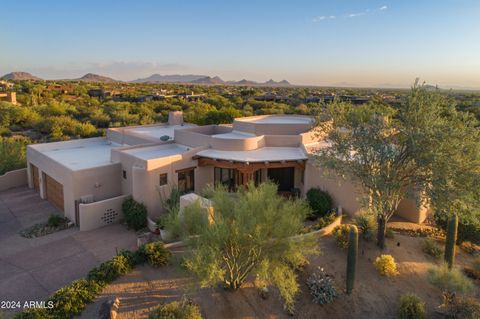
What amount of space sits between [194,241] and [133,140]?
1617 cm

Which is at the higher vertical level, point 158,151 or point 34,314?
point 158,151

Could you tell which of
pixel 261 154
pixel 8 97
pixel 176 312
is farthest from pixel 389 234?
pixel 8 97

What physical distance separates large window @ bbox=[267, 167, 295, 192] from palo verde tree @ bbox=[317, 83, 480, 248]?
5943 millimetres

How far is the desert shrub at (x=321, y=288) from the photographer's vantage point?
12.1 metres

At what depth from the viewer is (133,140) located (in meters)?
25.5

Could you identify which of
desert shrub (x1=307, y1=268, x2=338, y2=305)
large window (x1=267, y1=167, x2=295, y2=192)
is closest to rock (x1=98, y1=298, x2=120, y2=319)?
desert shrub (x1=307, y1=268, x2=338, y2=305)

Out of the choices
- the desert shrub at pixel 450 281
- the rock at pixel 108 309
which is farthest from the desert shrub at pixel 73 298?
the desert shrub at pixel 450 281

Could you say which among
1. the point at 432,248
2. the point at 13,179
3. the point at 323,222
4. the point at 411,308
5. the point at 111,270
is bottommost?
the point at 411,308

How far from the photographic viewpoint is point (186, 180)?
819 inches

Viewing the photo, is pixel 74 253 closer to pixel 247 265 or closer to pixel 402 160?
pixel 247 265

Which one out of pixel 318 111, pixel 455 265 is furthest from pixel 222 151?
pixel 455 265

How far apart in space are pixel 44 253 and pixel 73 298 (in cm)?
552

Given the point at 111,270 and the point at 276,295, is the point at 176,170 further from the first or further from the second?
the point at 276,295

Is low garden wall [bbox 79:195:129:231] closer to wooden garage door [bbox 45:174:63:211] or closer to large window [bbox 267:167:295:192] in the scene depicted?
wooden garage door [bbox 45:174:63:211]
